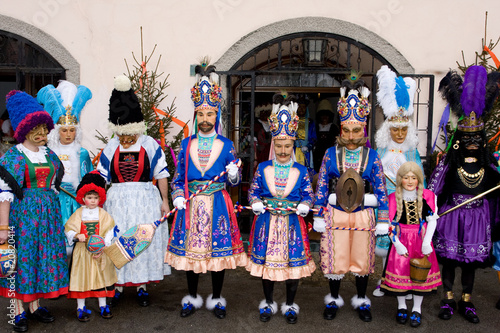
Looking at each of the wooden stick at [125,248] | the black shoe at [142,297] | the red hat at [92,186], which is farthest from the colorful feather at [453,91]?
the black shoe at [142,297]

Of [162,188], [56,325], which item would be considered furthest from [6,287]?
[162,188]

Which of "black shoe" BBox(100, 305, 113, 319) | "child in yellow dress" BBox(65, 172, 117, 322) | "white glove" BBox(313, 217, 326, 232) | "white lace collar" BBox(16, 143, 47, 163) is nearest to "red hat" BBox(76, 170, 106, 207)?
"child in yellow dress" BBox(65, 172, 117, 322)

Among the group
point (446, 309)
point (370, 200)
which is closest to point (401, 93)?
point (370, 200)

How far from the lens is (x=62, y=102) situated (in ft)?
17.1

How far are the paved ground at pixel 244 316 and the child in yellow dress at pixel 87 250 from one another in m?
0.32

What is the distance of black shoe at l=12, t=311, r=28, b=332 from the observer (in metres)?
4.21

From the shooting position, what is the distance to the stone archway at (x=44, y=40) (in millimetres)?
7113

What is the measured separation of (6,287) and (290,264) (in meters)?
2.62

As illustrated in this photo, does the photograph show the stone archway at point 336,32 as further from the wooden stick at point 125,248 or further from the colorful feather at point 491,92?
the wooden stick at point 125,248

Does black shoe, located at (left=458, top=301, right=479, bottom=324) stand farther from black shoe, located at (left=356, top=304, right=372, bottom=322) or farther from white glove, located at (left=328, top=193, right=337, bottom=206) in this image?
white glove, located at (left=328, top=193, right=337, bottom=206)

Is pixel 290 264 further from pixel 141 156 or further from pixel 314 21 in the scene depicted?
pixel 314 21

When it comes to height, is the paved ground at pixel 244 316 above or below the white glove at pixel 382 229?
below

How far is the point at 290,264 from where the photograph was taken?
432 cm

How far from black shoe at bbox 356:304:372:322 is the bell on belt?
3.33 ft
